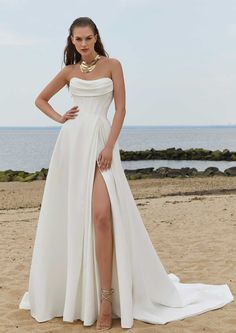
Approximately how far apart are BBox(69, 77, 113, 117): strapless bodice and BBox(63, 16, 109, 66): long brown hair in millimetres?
214

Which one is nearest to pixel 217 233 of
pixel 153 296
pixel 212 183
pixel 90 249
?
pixel 153 296

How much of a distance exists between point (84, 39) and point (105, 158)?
3.03ft

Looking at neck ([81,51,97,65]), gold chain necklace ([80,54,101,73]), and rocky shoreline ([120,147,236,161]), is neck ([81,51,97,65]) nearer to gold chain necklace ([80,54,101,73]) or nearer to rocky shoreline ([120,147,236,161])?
gold chain necklace ([80,54,101,73])

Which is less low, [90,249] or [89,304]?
[90,249]

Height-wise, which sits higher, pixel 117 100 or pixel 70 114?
pixel 117 100

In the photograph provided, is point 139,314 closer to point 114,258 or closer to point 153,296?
point 153,296

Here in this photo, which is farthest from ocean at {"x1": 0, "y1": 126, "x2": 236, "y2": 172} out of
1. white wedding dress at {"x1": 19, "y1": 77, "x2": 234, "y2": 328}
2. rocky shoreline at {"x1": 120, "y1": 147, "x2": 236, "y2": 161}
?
white wedding dress at {"x1": 19, "y1": 77, "x2": 234, "y2": 328}

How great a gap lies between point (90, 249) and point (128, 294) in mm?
459

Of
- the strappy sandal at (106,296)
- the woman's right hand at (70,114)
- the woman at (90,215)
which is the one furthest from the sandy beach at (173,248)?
the woman's right hand at (70,114)

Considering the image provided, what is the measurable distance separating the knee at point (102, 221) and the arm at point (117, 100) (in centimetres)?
53

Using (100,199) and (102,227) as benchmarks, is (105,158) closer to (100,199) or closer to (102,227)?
(100,199)

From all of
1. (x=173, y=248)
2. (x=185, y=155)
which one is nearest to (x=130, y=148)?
(x=185, y=155)

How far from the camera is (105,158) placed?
429 centimetres

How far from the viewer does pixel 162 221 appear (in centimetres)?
1127
